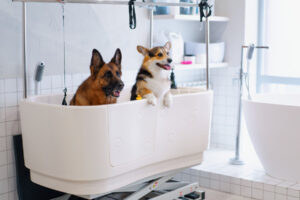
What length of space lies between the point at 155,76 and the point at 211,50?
155 centimetres

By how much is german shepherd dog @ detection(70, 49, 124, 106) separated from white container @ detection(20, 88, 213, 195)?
123 mm

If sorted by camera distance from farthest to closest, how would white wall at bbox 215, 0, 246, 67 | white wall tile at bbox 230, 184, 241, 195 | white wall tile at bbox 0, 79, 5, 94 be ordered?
white wall at bbox 215, 0, 246, 67
white wall tile at bbox 230, 184, 241, 195
white wall tile at bbox 0, 79, 5, 94

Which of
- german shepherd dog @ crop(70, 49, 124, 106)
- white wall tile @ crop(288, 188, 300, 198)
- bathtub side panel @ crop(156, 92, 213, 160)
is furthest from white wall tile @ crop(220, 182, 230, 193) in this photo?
german shepherd dog @ crop(70, 49, 124, 106)

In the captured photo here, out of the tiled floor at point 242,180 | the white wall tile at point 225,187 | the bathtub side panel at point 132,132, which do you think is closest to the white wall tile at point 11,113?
the bathtub side panel at point 132,132

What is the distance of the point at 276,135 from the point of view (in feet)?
9.98

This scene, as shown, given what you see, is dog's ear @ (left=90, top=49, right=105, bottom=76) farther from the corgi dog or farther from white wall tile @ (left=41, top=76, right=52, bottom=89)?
white wall tile @ (left=41, top=76, right=52, bottom=89)

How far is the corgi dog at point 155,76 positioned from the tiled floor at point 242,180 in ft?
3.63

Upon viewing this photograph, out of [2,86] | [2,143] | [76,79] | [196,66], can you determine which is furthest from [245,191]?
[2,86]

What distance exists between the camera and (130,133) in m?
2.22

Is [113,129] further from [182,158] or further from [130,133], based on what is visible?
[182,158]

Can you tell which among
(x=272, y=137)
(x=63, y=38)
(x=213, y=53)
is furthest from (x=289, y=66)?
(x=63, y=38)

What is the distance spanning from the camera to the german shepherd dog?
2.25 metres

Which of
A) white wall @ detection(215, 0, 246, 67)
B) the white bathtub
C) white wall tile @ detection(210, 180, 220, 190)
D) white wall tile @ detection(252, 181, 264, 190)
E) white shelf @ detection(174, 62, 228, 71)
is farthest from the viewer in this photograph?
white wall @ detection(215, 0, 246, 67)

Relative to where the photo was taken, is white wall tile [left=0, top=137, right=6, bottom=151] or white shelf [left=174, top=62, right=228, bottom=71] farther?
white shelf [left=174, top=62, right=228, bottom=71]
